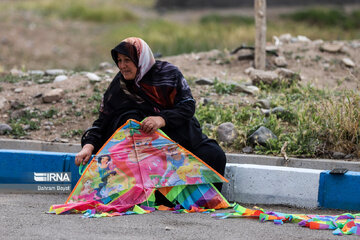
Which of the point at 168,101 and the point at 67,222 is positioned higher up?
the point at 168,101

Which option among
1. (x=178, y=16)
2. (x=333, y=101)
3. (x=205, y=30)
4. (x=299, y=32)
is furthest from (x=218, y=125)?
(x=178, y=16)

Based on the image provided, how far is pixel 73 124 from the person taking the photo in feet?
23.5

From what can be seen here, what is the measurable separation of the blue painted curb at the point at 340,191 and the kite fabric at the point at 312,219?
0.40 m

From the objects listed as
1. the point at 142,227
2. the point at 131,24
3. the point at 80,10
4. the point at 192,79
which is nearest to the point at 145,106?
the point at 142,227

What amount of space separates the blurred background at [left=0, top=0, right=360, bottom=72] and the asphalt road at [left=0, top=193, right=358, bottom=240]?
1026 cm

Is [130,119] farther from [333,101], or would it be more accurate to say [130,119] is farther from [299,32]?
[299,32]

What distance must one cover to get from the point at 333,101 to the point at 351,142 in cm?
A: 47

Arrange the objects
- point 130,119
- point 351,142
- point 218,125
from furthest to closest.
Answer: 1. point 218,125
2. point 351,142
3. point 130,119

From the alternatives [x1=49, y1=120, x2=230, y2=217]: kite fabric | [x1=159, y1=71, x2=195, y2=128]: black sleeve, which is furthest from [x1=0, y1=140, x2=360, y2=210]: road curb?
[x1=159, y1=71, x2=195, y2=128]: black sleeve

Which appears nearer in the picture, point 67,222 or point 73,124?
point 67,222

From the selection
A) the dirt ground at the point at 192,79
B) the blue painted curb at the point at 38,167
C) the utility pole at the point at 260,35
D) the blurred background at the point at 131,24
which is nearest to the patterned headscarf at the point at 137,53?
the blue painted curb at the point at 38,167

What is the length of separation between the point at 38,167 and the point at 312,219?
2.32 meters

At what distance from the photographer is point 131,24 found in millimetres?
21109

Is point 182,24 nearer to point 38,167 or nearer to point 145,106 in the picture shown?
point 38,167
